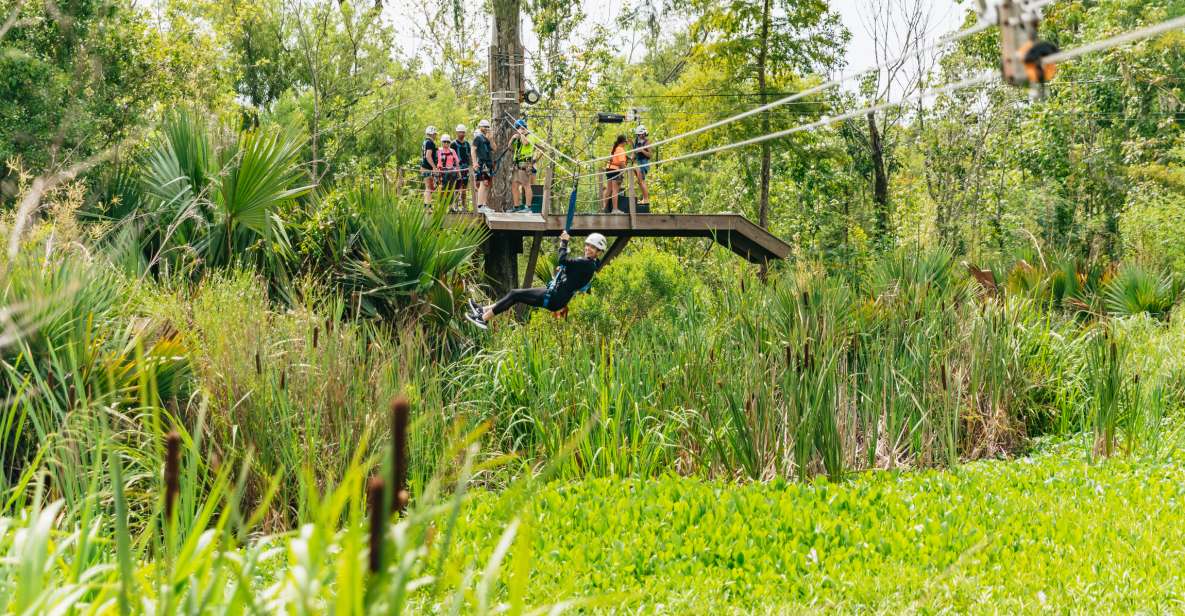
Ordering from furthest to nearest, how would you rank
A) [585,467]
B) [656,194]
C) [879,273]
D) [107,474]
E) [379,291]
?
[656,194] < [879,273] < [379,291] < [585,467] < [107,474]

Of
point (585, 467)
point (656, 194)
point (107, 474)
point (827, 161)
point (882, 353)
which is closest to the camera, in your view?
point (107, 474)

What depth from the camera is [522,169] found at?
16.2 metres

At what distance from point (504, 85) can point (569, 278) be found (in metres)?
6.50

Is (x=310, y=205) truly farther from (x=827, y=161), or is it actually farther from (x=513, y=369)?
(x=827, y=161)

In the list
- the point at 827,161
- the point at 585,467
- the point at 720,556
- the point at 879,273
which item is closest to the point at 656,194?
the point at 827,161

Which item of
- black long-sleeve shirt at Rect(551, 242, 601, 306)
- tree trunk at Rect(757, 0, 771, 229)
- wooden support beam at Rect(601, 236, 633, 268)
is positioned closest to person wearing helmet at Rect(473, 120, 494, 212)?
wooden support beam at Rect(601, 236, 633, 268)

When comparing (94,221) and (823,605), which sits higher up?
(94,221)

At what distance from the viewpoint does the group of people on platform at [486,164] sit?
14789mm

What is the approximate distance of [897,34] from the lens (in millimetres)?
25000

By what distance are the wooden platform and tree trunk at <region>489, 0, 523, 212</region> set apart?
1.29 metres

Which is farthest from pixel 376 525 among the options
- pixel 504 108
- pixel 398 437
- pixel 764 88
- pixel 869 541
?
pixel 764 88

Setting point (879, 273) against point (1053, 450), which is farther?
point (879, 273)

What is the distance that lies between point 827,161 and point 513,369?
1731 cm

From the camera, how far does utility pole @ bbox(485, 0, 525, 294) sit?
15859 millimetres
